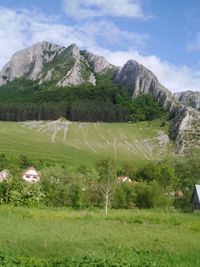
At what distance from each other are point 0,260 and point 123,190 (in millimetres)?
66606

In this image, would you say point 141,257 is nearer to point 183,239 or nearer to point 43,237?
point 43,237

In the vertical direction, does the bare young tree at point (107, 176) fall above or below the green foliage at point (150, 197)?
above

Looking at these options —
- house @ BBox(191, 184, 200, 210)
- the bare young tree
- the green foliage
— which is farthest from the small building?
the bare young tree

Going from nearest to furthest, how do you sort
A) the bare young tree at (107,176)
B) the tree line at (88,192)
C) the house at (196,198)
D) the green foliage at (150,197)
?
the tree line at (88,192)
the bare young tree at (107,176)
the house at (196,198)
the green foliage at (150,197)

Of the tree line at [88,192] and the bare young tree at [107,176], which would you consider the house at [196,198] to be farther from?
the bare young tree at [107,176]

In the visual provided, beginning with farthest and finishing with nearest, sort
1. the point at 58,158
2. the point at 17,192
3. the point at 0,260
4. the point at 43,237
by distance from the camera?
1. the point at 58,158
2. the point at 17,192
3. the point at 43,237
4. the point at 0,260

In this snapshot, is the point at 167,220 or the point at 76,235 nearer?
the point at 76,235

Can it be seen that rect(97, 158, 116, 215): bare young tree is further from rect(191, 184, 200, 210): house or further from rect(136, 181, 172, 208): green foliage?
rect(191, 184, 200, 210): house

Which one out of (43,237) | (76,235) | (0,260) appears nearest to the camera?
(0,260)

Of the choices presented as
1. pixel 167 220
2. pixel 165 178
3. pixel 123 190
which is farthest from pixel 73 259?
pixel 165 178

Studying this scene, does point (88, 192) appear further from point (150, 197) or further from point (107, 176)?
point (150, 197)

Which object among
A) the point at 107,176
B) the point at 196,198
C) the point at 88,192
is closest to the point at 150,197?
the point at 196,198

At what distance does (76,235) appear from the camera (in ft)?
84.7

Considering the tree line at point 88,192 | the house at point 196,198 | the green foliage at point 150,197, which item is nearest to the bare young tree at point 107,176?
the tree line at point 88,192
